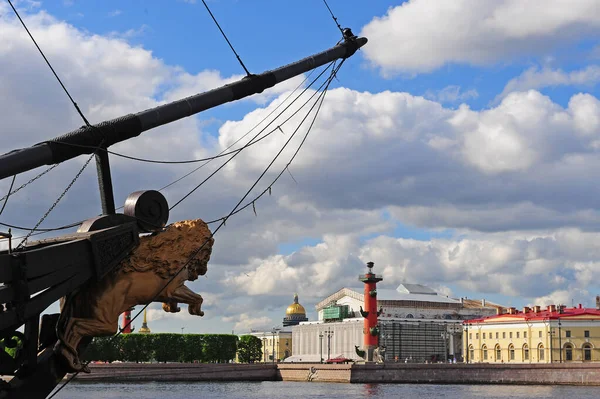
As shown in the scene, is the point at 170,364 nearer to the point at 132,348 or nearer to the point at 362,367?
the point at 132,348

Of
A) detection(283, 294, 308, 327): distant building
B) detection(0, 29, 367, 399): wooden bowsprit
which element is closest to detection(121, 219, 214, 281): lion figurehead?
detection(0, 29, 367, 399): wooden bowsprit

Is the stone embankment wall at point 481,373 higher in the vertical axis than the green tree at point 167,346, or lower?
lower

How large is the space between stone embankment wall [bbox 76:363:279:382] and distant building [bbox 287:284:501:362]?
17.4m

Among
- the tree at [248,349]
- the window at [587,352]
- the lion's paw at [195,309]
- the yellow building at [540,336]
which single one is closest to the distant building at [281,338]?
the tree at [248,349]

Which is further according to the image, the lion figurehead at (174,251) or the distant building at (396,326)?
the distant building at (396,326)

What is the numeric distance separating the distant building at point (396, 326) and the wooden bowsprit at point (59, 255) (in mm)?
71819

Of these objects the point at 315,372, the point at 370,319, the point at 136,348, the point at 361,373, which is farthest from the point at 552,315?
the point at 136,348

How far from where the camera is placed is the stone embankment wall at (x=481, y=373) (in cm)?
5475

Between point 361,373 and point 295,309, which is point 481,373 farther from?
point 295,309

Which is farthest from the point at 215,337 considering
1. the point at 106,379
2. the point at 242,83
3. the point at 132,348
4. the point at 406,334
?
the point at 242,83

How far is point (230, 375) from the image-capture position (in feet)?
210

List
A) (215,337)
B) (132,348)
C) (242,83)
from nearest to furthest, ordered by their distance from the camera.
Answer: (242,83)
(132,348)
(215,337)

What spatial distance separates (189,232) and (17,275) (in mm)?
2011

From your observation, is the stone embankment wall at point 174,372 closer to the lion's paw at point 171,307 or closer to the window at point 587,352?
the window at point 587,352
